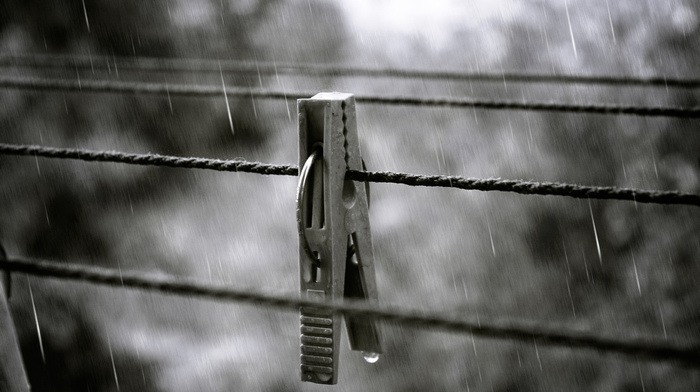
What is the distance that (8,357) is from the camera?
1.26 meters

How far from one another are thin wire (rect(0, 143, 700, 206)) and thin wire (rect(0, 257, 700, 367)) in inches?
20.2

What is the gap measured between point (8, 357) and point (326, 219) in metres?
0.61

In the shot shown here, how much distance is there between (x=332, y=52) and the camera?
845 centimetres

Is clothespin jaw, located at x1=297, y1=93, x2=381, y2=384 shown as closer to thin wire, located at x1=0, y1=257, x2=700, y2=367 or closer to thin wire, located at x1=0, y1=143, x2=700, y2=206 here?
thin wire, located at x1=0, y1=143, x2=700, y2=206

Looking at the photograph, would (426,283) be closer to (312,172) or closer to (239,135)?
(239,135)

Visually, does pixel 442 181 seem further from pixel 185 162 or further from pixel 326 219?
pixel 185 162

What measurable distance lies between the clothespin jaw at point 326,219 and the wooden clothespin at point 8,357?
50 centimetres

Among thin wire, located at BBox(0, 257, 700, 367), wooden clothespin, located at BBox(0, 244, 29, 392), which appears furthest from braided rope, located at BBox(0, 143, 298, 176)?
thin wire, located at BBox(0, 257, 700, 367)

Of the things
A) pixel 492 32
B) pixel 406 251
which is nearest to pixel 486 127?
pixel 492 32

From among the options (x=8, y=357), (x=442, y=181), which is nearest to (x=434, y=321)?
(x=442, y=181)

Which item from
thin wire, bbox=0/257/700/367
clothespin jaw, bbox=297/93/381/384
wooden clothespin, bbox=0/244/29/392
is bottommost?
thin wire, bbox=0/257/700/367

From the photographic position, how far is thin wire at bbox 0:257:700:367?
1.96ft

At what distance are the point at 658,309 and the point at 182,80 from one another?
20.5 ft

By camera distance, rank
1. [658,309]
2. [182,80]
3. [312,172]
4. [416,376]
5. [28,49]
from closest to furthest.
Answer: [312,172]
[28,49]
[658,309]
[416,376]
[182,80]
